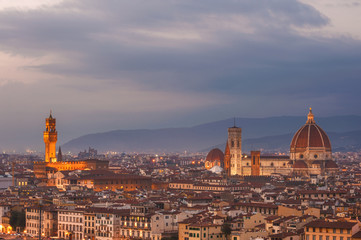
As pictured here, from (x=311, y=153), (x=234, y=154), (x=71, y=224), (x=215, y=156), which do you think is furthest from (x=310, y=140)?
(x=71, y=224)

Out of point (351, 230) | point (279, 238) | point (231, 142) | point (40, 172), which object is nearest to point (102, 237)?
point (279, 238)

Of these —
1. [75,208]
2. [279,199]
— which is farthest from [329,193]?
[75,208]

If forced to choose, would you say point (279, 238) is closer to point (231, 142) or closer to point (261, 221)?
point (261, 221)

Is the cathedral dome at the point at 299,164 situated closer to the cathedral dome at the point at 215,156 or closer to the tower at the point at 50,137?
the cathedral dome at the point at 215,156

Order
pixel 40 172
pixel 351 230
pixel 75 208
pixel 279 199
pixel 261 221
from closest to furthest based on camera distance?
pixel 351 230
pixel 261 221
pixel 75 208
pixel 279 199
pixel 40 172

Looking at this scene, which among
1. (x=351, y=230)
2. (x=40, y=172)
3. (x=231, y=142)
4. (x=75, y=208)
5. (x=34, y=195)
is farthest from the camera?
(x=231, y=142)

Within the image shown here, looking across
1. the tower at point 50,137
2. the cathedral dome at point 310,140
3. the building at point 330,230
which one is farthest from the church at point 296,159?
the building at point 330,230

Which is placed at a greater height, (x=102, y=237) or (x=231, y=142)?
(x=231, y=142)

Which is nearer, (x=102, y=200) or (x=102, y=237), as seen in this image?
(x=102, y=237)

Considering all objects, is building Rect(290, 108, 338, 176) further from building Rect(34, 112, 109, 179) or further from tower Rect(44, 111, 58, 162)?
tower Rect(44, 111, 58, 162)
